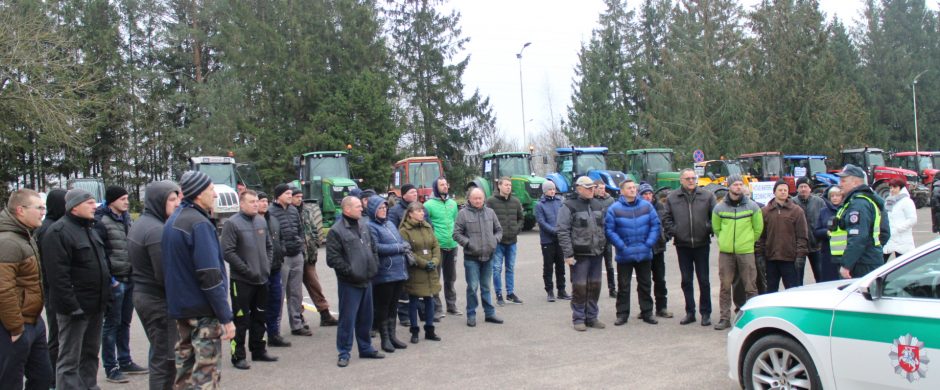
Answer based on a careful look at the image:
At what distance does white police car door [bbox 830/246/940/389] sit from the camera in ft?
13.3

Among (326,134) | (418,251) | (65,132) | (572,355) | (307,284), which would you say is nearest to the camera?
(572,355)

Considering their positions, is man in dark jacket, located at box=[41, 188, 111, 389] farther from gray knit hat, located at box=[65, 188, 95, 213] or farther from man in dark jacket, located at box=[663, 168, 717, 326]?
man in dark jacket, located at box=[663, 168, 717, 326]

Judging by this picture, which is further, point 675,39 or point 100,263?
point 675,39

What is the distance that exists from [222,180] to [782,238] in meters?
20.0

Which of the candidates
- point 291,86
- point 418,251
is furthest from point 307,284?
point 291,86

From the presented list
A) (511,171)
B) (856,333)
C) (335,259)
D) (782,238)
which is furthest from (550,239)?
(511,171)

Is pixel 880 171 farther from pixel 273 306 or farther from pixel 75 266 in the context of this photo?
pixel 75 266

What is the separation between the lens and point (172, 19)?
43.1 m

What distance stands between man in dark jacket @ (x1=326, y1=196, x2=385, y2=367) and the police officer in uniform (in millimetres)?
4729

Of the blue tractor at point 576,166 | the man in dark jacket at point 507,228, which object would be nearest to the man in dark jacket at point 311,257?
the man in dark jacket at point 507,228

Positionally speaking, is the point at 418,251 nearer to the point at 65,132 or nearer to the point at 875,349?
the point at 875,349

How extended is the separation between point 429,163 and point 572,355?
18.0m

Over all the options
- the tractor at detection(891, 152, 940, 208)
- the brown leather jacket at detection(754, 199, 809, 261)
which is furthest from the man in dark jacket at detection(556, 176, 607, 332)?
the tractor at detection(891, 152, 940, 208)

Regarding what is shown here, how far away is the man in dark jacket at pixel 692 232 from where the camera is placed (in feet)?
27.4
